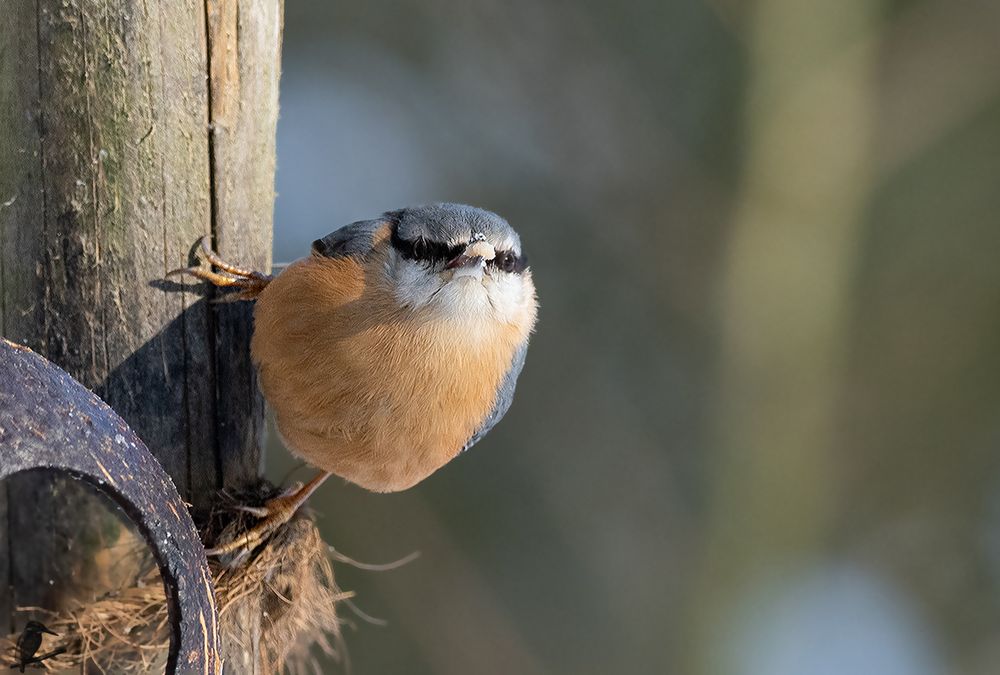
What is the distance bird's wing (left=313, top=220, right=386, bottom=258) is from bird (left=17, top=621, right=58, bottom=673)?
1191 mm

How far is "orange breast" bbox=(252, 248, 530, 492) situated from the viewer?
2.28 meters

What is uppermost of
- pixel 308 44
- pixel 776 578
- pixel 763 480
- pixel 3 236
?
pixel 308 44

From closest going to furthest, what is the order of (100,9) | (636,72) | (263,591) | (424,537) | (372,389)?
(100,9) → (372,389) → (263,591) → (424,537) → (636,72)

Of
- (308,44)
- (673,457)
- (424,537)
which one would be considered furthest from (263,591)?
(308,44)

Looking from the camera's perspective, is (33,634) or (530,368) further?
(530,368)

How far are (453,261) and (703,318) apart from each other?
153 inches

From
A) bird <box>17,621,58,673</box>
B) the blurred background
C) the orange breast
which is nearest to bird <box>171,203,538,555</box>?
the orange breast

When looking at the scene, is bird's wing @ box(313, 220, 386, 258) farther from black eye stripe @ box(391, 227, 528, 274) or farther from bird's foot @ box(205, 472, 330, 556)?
bird's foot @ box(205, 472, 330, 556)

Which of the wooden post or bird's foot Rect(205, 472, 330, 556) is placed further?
bird's foot Rect(205, 472, 330, 556)

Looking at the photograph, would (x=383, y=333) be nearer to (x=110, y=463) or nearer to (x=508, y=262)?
(x=508, y=262)

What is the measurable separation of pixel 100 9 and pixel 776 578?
5.07 metres

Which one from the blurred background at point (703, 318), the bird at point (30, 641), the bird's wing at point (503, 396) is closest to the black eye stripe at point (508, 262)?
the bird's wing at point (503, 396)

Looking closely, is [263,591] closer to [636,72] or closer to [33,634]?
[33,634]

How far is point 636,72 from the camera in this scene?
595 cm
